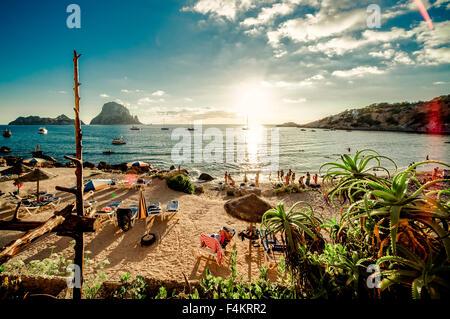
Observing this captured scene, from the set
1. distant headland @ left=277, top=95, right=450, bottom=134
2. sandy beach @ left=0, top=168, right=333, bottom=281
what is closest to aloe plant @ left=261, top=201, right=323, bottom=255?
sandy beach @ left=0, top=168, right=333, bottom=281

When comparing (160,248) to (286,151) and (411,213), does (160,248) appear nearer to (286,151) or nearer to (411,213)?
(411,213)

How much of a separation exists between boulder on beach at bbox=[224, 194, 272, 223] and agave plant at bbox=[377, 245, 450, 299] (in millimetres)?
4166

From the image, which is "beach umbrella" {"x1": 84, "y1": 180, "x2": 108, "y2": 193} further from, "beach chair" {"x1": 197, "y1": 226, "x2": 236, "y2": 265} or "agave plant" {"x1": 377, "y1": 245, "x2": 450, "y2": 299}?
"agave plant" {"x1": 377, "y1": 245, "x2": 450, "y2": 299}

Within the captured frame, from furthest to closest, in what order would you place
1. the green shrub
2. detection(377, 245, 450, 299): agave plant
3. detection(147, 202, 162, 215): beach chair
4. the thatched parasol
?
the green shrub
detection(147, 202, 162, 215): beach chair
the thatched parasol
detection(377, 245, 450, 299): agave plant

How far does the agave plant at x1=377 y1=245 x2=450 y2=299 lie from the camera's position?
1.64 metres

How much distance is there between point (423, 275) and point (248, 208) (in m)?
4.67

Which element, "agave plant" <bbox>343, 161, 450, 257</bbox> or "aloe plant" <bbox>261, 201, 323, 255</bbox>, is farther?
"aloe plant" <bbox>261, 201, 323, 255</bbox>

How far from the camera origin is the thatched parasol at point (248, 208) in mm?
6004

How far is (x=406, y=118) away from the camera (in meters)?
107

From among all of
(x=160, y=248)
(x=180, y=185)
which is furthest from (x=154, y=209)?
(x=180, y=185)

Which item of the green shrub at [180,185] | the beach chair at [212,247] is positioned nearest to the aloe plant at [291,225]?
the beach chair at [212,247]

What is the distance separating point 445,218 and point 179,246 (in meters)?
7.97
